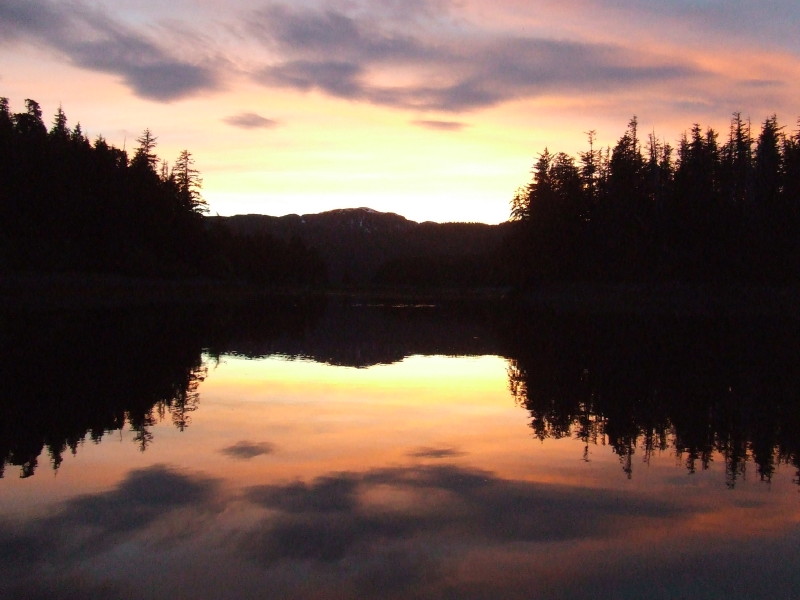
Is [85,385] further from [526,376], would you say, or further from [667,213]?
[667,213]

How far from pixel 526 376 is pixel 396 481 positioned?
11.0 m

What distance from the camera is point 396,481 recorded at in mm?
9141

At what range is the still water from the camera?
621cm

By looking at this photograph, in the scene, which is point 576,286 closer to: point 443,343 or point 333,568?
point 443,343

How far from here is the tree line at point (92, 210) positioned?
6931cm

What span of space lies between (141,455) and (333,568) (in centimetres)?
493

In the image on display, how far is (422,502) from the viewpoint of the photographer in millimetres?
8273

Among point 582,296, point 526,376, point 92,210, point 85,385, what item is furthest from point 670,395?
point 92,210

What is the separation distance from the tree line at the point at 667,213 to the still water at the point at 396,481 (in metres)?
50.5

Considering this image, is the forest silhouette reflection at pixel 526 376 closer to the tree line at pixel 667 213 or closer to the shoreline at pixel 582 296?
the shoreline at pixel 582 296

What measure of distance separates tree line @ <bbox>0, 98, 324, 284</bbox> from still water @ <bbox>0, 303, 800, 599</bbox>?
150 ft

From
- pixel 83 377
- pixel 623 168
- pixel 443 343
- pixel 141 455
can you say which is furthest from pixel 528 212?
pixel 141 455

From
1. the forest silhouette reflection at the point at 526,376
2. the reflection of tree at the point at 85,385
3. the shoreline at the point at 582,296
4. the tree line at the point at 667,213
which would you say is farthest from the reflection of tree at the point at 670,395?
the tree line at the point at 667,213

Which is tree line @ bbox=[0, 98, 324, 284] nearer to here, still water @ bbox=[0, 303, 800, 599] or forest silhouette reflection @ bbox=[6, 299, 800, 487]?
forest silhouette reflection @ bbox=[6, 299, 800, 487]
